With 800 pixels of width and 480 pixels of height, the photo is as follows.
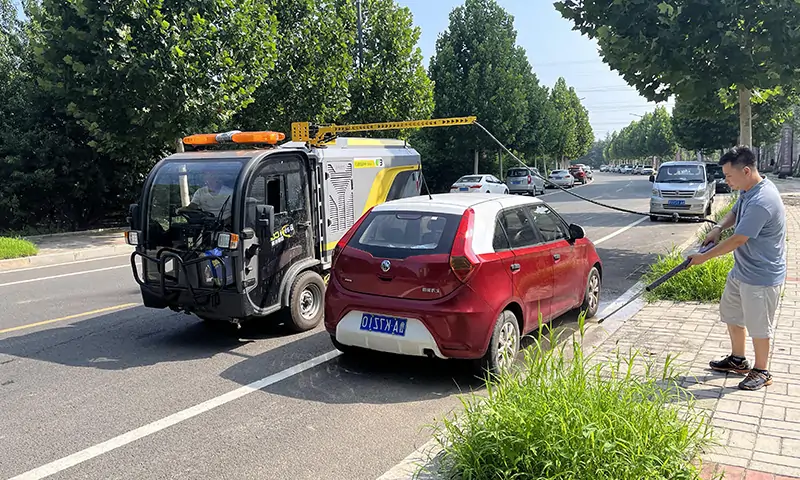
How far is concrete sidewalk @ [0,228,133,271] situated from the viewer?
13359 mm

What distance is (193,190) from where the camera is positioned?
6.59 metres

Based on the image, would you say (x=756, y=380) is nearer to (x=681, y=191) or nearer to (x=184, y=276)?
(x=184, y=276)

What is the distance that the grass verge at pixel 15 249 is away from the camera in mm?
13297

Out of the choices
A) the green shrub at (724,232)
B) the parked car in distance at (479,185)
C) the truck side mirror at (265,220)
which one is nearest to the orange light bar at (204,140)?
the truck side mirror at (265,220)

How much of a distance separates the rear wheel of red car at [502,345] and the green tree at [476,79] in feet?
102

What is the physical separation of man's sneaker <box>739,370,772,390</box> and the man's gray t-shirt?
72 cm

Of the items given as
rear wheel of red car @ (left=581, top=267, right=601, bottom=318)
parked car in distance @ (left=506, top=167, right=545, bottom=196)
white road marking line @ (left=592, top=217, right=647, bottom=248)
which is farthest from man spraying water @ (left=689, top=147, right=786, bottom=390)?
parked car in distance @ (left=506, top=167, right=545, bottom=196)

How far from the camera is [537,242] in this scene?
6.18 meters

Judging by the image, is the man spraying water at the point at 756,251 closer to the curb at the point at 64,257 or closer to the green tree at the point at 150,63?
the curb at the point at 64,257

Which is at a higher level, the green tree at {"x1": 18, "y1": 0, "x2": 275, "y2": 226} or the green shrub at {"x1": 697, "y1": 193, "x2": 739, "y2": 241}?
the green tree at {"x1": 18, "y1": 0, "x2": 275, "y2": 226}

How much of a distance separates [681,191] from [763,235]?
48.2ft

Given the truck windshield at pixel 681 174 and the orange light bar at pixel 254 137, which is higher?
the orange light bar at pixel 254 137

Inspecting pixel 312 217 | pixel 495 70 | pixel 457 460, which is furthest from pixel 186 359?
Result: pixel 495 70

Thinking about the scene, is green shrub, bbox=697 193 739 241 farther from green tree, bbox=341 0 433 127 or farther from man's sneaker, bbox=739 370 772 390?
green tree, bbox=341 0 433 127
